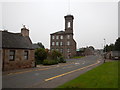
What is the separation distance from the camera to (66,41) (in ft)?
182

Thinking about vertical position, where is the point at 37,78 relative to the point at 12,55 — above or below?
below

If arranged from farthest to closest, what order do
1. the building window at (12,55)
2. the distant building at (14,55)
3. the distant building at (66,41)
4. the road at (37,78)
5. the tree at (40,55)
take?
1. the distant building at (66,41)
2. the tree at (40,55)
3. the building window at (12,55)
4. the distant building at (14,55)
5. the road at (37,78)

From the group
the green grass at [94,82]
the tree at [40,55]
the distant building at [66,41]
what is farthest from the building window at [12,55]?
the distant building at [66,41]

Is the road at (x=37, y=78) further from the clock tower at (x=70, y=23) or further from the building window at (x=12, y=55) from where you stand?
the clock tower at (x=70, y=23)

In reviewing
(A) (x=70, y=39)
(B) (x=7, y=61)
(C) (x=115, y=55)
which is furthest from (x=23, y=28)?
(C) (x=115, y=55)

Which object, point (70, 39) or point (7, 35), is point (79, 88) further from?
point (70, 39)

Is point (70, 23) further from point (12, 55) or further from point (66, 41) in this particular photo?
point (12, 55)

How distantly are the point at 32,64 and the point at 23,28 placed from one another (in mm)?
10147

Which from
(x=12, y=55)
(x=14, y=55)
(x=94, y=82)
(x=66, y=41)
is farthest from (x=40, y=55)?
(x=66, y=41)

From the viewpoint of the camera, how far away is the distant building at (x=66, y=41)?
2135 inches

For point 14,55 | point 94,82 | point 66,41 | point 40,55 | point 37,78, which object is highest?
point 66,41

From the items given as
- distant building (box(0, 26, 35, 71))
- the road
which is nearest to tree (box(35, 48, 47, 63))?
distant building (box(0, 26, 35, 71))

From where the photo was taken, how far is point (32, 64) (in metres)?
18.8

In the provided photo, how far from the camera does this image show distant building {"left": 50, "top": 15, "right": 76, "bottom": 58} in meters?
54.2
